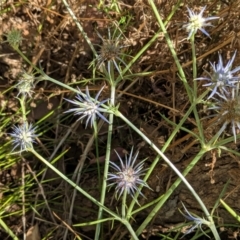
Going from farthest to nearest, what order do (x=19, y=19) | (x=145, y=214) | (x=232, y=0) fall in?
1. (x=19, y=19)
2. (x=145, y=214)
3. (x=232, y=0)

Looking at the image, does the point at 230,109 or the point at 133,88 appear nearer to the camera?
the point at 230,109

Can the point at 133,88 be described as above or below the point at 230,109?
below

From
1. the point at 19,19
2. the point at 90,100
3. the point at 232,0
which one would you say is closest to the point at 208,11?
the point at 232,0

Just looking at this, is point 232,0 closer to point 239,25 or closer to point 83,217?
point 239,25

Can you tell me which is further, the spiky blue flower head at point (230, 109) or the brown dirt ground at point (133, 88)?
the brown dirt ground at point (133, 88)

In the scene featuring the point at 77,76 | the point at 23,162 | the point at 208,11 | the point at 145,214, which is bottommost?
the point at 145,214

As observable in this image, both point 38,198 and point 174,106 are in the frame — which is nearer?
point 174,106

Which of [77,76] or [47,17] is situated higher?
[47,17]

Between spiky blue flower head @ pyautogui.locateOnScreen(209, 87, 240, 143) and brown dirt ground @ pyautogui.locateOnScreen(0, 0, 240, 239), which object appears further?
brown dirt ground @ pyautogui.locateOnScreen(0, 0, 240, 239)
